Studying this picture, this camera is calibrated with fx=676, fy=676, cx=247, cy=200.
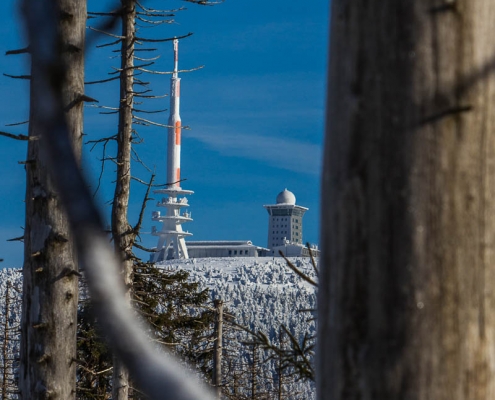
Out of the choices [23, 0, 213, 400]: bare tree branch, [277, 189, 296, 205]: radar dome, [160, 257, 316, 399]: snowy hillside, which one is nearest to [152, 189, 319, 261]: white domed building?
[277, 189, 296, 205]: radar dome

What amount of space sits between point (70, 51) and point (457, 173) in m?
4.22

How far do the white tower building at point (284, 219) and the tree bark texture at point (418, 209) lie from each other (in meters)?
93.5

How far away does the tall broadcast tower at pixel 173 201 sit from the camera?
57125 millimetres

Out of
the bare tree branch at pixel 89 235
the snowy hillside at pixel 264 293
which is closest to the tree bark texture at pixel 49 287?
the bare tree branch at pixel 89 235

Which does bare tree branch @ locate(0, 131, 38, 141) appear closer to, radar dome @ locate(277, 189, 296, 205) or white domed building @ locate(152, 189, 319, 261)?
white domed building @ locate(152, 189, 319, 261)

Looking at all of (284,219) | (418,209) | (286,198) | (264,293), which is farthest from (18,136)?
(284,219)

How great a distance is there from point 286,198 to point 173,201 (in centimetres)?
2911

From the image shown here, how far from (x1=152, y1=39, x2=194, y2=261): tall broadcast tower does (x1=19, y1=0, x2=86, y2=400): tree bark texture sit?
147 ft

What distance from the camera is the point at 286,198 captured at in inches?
3723

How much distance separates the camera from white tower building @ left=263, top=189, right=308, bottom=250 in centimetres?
9606

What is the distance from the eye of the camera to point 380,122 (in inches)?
42.5

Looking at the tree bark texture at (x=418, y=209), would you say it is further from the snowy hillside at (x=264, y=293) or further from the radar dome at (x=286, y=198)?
the radar dome at (x=286, y=198)

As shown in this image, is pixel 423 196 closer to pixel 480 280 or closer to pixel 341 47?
pixel 480 280

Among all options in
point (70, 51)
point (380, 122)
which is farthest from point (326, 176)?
point (70, 51)
